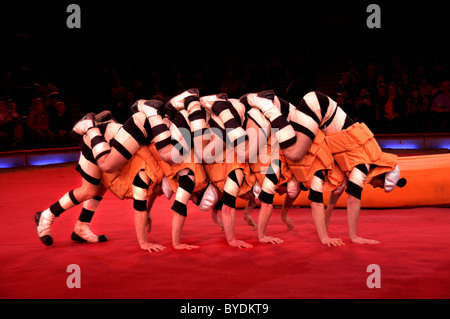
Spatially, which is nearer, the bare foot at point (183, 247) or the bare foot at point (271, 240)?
the bare foot at point (183, 247)

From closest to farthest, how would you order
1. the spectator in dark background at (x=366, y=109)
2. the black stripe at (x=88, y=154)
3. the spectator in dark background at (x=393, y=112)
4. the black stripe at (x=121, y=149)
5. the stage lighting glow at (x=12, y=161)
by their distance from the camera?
the black stripe at (x=121, y=149) → the black stripe at (x=88, y=154) → the stage lighting glow at (x=12, y=161) → the spectator in dark background at (x=366, y=109) → the spectator in dark background at (x=393, y=112)

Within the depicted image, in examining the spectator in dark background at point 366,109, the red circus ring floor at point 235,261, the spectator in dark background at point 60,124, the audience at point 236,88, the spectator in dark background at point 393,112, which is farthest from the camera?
the spectator in dark background at point 393,112

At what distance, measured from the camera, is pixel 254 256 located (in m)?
3.94

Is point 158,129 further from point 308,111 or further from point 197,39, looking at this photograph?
point 197,39

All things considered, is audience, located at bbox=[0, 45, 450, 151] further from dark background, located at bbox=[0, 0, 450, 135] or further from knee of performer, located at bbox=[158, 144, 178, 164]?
knee of performer, located at bbox=[158, 144, 178, 164]

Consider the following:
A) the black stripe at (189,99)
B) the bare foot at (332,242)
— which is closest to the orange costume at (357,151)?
the bare foot at (332,242)

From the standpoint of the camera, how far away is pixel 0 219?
225 inches

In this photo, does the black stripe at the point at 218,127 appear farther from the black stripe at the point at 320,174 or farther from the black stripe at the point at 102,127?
the black stripe at the point at 102,127

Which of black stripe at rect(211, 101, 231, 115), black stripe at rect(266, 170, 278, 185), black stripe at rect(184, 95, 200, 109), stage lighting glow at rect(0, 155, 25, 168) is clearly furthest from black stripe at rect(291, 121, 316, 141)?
stage lighting glow at rect(0, 155, 25, 168)

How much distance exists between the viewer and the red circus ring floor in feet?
10.3

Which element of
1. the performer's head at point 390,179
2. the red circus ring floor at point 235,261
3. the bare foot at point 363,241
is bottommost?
the red circus ring floor at point 235,261

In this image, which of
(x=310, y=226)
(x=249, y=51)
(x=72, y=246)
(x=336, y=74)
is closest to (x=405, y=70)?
(x=336, y=74)

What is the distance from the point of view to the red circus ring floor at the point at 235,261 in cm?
315

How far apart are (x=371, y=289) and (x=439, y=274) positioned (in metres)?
0.61
